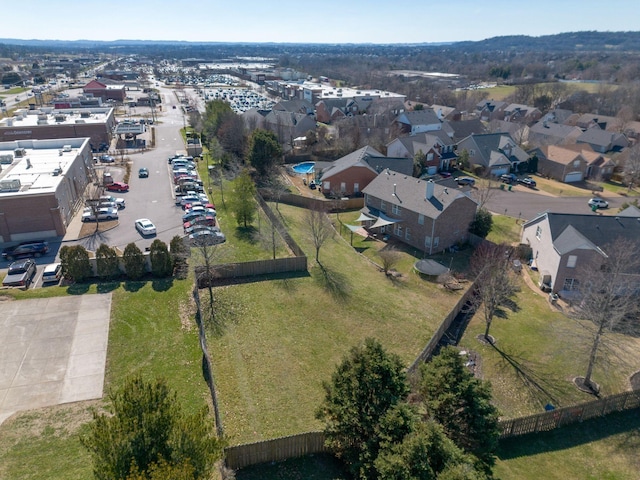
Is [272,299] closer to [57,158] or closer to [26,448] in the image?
[26,448]

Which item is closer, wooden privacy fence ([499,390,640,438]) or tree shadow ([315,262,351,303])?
wooden privacy fence ([499,390,640,438])

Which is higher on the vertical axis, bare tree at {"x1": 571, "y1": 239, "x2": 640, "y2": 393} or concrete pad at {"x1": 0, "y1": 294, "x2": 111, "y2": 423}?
bare tree at {"x1": 571, "y1": 239, "x2": 640, "y2": 393}

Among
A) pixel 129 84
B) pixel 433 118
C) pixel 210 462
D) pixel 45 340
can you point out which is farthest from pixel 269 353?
pixel 129 84

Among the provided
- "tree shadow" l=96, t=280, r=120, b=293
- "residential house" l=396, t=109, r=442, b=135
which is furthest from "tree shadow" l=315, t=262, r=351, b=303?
"residential house" l=396, t=109, r=442, b=135

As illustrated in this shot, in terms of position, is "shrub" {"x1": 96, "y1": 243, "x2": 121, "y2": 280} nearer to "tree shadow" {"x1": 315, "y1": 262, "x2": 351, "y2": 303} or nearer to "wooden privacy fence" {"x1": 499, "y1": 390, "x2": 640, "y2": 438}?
"tree shadow" {"x1": 315, "y1": 262, "x2": 351, "y2": 303}

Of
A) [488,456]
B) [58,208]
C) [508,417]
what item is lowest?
[508,417]

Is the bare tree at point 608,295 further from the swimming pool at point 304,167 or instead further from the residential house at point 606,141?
the residential house at point 606,141
